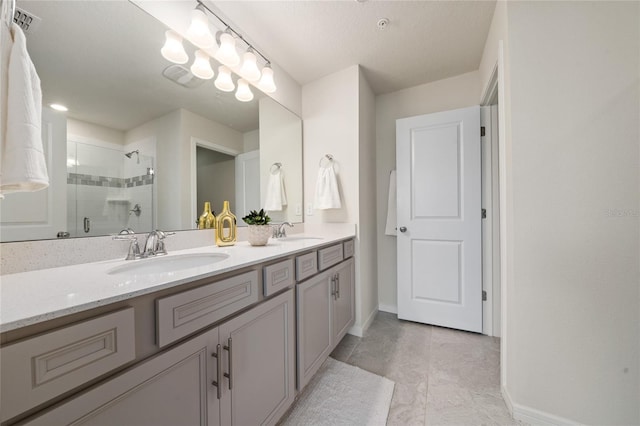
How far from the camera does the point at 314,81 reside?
2.27m

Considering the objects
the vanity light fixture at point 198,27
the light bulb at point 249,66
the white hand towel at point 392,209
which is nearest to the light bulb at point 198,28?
the vanity light fixture at point 198,27

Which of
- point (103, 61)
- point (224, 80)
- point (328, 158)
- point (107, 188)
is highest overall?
point (224, 80)

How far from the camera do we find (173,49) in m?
1.25

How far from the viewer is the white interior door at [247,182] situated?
1.71 meters

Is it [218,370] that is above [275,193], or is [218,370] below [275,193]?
below

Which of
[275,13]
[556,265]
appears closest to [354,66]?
[275,13]

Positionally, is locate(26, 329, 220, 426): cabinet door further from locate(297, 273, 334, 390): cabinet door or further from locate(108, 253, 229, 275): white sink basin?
locate(297, 273, 334, 390): cabinet door

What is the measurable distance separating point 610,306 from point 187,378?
5.67 feet

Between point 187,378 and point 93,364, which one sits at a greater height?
point 93,364

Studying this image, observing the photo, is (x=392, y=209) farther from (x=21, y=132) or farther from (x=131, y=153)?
(x=21, y=132)

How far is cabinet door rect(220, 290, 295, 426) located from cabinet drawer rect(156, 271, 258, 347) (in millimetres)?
60

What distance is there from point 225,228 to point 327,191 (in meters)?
0.88

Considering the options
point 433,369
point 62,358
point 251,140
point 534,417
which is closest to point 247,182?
point 251,140

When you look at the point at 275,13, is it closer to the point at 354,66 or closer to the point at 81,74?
the point at 354,66
